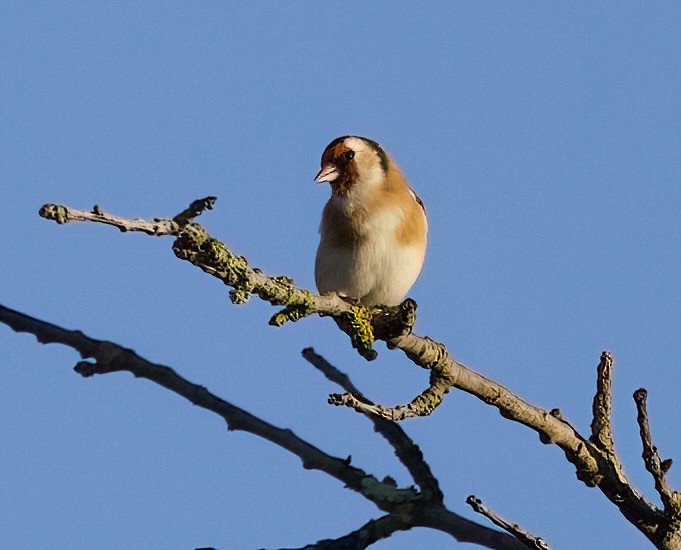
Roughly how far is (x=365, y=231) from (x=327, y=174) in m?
0.45

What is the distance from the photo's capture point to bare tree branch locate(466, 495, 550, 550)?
387cm

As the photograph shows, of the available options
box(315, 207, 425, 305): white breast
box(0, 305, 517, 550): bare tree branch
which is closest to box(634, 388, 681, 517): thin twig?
box(0, 305, 517, 550): bare tree branch

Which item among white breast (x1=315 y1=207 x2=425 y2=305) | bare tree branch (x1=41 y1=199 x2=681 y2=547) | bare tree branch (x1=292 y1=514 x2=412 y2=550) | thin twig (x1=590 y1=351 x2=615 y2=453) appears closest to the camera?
bare tree branch (x1=292 y1=514 x2=412 y2=550)

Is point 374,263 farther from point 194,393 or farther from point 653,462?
point 194,393

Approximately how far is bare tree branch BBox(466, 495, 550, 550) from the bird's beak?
383 cm

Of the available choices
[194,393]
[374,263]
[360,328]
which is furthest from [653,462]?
[374,263]

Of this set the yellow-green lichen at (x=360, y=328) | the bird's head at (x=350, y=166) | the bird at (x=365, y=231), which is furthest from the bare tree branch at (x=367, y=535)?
the bird's head at (x=350, y=166)

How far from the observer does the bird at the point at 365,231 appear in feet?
24.0

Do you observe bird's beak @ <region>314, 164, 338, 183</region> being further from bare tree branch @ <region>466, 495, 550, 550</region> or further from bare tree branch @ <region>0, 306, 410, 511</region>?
bare tree branch @ <region>466, 495, 550, 550</region>

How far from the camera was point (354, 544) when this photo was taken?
169 inches

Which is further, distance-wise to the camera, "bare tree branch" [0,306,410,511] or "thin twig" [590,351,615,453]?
"thin twig" [590,351,615,453]

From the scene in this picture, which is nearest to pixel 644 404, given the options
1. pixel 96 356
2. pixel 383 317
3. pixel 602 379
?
pixel 602 379

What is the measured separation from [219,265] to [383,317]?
1.41m

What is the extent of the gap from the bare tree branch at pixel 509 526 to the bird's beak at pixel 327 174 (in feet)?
12.6
